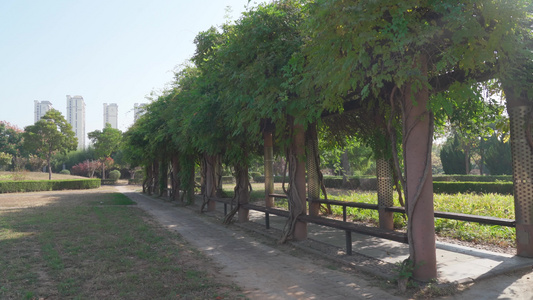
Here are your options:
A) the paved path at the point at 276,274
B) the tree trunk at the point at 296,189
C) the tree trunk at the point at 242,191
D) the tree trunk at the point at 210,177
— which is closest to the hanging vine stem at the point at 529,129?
the paved path at the point at 276,274

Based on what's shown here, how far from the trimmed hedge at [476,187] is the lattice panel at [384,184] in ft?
36.1

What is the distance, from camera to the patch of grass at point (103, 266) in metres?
4.57

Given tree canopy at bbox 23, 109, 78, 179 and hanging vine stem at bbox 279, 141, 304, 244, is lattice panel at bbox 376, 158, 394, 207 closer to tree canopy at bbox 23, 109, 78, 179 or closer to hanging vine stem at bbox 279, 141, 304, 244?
hanging vine stem at bbox 279, 141, 304, 244

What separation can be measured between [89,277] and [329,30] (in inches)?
182

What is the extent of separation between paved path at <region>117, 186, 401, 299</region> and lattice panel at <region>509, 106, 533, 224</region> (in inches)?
104

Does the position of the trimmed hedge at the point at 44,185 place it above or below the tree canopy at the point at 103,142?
below

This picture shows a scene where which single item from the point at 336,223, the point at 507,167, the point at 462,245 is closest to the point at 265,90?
the point at 336,223

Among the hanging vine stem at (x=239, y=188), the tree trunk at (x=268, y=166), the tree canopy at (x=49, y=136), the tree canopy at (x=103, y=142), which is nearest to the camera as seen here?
the hanging vine stem at (x=239, y=188)

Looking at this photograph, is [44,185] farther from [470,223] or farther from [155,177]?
[470,223]

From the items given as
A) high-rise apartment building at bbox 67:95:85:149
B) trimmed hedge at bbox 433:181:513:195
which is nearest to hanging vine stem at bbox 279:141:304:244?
trimmed hedge at bbox 433:181:513:195

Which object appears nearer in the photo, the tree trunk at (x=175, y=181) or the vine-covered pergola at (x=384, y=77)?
the vine-covered pergola at (x=384, y=77)

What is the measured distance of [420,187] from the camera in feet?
15.2

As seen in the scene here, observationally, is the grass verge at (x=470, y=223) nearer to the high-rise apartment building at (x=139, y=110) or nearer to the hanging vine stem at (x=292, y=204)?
the hanging vine stem at (x=292, y=204)

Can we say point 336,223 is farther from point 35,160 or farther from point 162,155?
point 35,160
